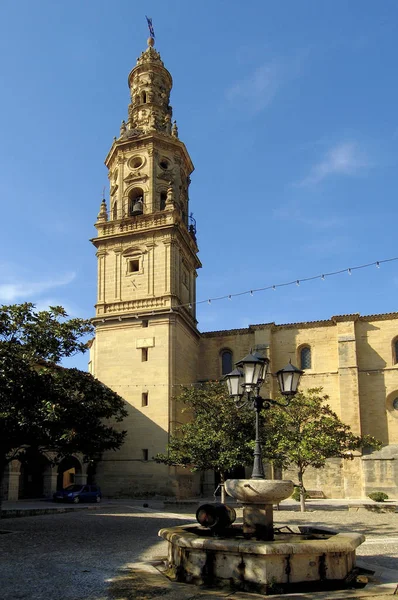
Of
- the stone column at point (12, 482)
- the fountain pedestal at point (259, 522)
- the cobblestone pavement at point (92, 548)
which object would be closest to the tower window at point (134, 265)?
the stone column at point (12, 482)

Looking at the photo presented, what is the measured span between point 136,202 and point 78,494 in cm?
1899

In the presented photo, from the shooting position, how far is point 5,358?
637 inches

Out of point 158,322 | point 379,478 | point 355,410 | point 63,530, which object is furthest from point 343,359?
point 63,530

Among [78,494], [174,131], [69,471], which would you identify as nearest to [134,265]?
[174,131]

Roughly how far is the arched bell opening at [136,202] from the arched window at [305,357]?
1462 cm

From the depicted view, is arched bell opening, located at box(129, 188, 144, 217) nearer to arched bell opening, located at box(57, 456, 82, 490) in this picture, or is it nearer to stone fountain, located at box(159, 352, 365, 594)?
arched bell opening, located at box(57, 456, 82, 490)

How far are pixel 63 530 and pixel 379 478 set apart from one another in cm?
2297

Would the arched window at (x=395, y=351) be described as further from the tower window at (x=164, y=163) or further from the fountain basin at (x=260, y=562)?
the fountain basin at (x=260, y=562)

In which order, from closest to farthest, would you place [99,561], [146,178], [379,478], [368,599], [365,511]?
[368,599] → [99,561] → [365,511] → [379,478] → [146,178]

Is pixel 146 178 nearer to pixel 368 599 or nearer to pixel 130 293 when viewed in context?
pixel 130 293

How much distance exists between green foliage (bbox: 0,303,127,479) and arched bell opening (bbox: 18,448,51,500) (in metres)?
15.7

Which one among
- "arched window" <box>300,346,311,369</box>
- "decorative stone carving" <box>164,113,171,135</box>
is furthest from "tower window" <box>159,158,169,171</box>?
"arched window" <box>300,346,311,369</box>

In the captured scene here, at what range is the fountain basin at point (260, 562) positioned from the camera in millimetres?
8195

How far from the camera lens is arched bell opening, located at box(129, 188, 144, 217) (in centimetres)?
3806
